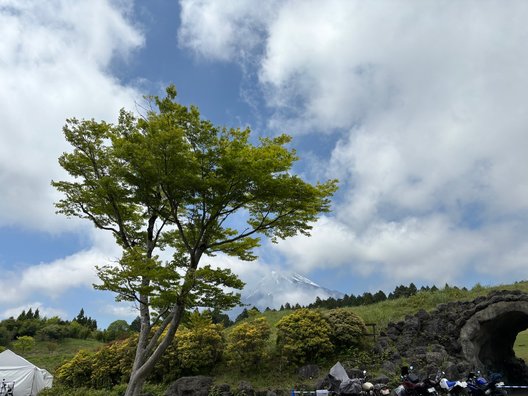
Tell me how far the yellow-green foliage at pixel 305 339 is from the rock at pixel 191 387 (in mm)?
3313

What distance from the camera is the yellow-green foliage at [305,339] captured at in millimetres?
15680

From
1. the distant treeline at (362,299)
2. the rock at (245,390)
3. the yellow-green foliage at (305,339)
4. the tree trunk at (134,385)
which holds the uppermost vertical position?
the distant treeline at (362,299)

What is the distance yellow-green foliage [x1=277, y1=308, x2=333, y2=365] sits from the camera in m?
15.7

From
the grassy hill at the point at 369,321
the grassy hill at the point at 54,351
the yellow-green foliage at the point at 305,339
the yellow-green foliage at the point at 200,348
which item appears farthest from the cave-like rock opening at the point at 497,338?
the grassy hill at the point at 54,351

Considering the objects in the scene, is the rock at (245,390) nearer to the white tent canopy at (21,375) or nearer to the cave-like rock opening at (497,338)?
the cave-like rock opening at (497,338)

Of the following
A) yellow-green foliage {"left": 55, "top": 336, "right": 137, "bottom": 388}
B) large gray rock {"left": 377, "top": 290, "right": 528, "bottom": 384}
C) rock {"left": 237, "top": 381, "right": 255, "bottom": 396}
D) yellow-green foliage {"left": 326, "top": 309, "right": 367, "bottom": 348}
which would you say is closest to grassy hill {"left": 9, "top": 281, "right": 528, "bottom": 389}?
rock {"left": 237, "top": 381, "right": 255, "bottom": 396}

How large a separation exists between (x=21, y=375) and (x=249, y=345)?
12807mm

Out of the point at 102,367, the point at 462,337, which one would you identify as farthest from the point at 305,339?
the point at 102,367

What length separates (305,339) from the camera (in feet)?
51.7

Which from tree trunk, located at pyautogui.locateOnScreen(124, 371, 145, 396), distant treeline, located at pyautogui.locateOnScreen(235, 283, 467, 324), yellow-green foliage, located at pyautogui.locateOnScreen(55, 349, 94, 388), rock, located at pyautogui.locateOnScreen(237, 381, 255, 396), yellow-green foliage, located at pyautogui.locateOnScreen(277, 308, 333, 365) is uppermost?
distant treeline, located at pyautogui.locateOnScreen(235, 283, 467, 324)

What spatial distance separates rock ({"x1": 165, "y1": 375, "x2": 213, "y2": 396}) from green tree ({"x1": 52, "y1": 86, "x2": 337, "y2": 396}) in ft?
10.7

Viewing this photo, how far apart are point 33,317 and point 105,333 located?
38.5 feet

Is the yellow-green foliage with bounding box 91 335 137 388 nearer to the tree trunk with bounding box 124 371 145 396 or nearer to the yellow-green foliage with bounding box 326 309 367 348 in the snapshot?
the tree trunk with bounding box 124 371 145 396

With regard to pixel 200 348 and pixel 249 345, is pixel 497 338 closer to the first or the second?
pixel 249 345
